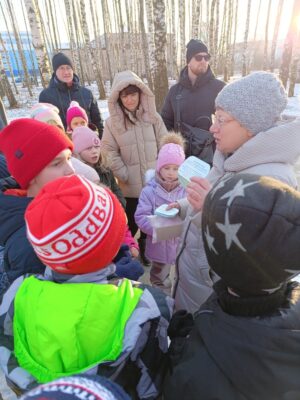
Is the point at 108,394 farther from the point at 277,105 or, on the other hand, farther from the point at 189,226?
the point at 277,105

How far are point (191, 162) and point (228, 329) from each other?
1098 mm

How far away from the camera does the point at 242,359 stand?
71 cm

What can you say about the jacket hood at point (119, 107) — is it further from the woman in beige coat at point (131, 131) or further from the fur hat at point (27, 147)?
the fur hat at point (27, 147)

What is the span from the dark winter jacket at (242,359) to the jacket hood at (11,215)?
0.87 meters

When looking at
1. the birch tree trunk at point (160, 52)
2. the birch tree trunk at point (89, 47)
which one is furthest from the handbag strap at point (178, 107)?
the birch tree trunk at point (89, 47)

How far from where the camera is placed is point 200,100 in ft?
10.5

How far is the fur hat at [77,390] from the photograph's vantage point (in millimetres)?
449

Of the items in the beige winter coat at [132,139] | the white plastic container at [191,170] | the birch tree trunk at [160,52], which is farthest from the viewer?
the birch tree trunk at [160,52]

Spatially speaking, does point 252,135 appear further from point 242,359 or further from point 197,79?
point 197,79

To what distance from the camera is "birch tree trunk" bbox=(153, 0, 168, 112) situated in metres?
6.66

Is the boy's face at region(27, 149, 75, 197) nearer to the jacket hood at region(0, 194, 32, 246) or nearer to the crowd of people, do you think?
the crowd of people

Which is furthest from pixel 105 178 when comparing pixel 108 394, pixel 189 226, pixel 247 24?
pixel 247 24

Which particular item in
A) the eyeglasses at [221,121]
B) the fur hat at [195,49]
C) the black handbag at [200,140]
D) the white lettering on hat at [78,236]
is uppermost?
the fur hat at [195,49]

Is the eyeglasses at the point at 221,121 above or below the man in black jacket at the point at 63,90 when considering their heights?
above
